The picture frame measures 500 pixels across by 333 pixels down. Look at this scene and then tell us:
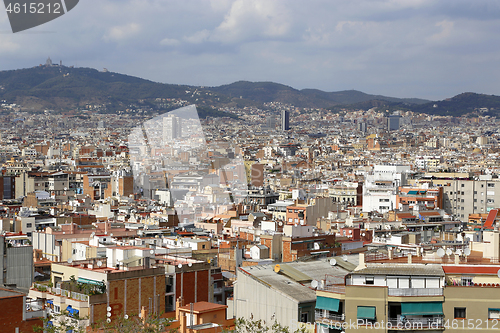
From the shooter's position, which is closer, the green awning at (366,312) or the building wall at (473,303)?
the building wall at (473,303)

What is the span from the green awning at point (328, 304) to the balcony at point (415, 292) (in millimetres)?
476

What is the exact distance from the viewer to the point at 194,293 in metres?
9.46

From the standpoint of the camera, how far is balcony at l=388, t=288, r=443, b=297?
5812mm

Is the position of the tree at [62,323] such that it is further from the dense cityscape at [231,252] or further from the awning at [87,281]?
the awning at [87,281]

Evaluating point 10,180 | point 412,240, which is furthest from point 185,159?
point 412,240

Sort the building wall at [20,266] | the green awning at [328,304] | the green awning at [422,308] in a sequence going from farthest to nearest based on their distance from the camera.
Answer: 1. the building wall at [20,266]
2. the green awning at [328,304]
3. the green awning at [422,308]

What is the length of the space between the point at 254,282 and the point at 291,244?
15.7 feet

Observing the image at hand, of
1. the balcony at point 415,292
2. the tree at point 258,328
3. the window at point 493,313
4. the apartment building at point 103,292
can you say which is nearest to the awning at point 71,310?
the apartment building at point 103,292

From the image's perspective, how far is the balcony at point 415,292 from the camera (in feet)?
19.1

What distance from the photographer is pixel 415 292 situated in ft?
19.1

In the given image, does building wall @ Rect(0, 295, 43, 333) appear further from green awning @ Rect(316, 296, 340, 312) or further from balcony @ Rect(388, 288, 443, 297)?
balcony @ Rect(388, 288, 443, 297)

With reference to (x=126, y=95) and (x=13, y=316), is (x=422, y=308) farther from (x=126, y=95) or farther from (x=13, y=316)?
(x=126, y=95)

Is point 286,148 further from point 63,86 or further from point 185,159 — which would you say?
point 63,86

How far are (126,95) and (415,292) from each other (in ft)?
441
